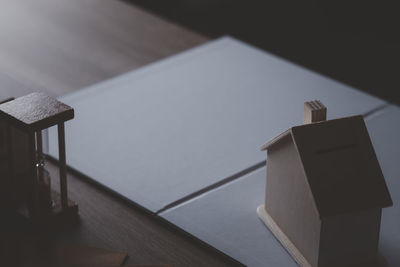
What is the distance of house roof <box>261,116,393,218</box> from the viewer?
4.27 feet

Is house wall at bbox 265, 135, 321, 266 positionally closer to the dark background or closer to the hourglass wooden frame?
the hourglass wooden frame

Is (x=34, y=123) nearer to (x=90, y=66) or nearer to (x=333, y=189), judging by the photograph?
(x=333, y=189)

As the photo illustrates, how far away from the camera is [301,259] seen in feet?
4.60

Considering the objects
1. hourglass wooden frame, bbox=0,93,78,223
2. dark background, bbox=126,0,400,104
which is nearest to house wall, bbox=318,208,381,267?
hourglass wooden frame, bbox=0,93,78,223

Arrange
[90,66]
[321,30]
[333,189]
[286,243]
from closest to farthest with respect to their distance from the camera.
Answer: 1. [333,189]
2. [286,243]
3. [90,66]
4. [321,30]

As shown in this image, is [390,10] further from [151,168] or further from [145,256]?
[145,256]

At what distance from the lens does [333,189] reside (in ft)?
4.27

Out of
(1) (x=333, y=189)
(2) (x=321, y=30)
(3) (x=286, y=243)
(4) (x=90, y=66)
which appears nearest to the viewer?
(1) (x=333, y=189)

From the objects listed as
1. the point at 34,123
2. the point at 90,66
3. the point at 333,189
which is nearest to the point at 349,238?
the point at 333,189

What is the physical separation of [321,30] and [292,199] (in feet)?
6.36

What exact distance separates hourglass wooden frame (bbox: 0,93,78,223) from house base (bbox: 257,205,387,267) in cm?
37

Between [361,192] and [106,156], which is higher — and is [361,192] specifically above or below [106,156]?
above

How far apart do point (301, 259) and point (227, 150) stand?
480 mm

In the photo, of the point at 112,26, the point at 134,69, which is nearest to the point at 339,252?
the point at 134,69
